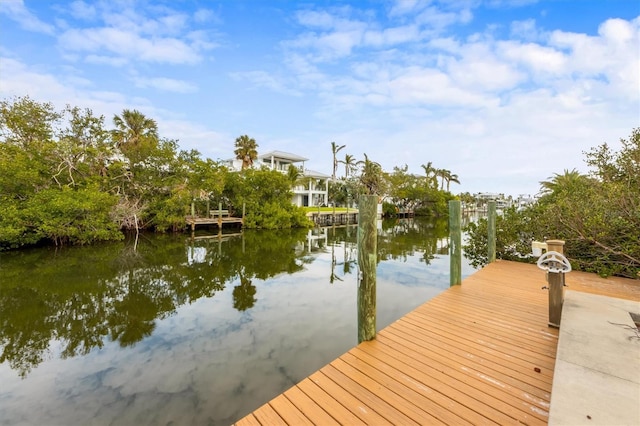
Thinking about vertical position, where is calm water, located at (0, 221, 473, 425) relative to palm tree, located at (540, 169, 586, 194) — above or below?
below

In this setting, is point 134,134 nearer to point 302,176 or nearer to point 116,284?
point 302,176

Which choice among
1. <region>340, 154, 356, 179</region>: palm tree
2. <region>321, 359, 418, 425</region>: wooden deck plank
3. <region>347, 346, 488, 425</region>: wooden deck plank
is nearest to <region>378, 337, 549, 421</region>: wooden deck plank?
<region>347, 346, 488, 425</region>: wooden deck plank

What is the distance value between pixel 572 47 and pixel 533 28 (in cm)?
143

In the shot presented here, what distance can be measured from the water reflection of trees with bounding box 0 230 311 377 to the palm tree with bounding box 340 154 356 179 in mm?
33968

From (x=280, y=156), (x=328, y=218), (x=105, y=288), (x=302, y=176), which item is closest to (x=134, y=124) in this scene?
(x=280, y=156)

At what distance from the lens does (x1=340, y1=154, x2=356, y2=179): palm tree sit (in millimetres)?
45700

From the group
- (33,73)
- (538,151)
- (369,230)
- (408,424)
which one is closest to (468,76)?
(538,151)

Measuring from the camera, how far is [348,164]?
47.1 meters

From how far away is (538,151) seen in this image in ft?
54.3

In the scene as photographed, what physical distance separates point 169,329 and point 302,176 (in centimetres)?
2952

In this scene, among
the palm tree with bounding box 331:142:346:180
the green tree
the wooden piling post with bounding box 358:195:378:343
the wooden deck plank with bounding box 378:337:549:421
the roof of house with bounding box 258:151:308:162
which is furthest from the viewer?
the palm tree with bounding box 331:142:346:180

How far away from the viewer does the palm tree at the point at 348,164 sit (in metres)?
45.7

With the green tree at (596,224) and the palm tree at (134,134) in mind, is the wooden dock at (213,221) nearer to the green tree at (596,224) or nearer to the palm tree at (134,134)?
the palm tree at (134,134)

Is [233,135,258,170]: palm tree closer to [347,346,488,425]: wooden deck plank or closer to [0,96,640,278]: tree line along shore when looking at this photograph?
[0,96,640,278]: tree line along shore
